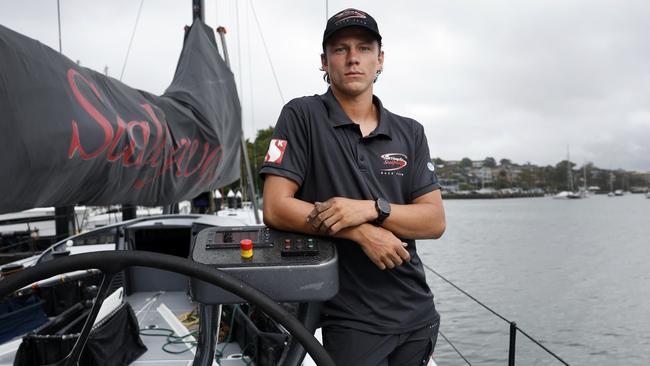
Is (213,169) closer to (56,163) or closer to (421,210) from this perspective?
(56,163)

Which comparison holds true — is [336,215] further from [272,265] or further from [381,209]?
[272,265]

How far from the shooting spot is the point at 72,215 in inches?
499

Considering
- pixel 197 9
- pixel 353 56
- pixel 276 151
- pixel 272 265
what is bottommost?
pixel 272 265

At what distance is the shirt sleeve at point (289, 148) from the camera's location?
1.75 m

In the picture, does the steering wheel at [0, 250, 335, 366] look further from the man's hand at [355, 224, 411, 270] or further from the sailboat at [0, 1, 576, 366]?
the man's hand at [355, 224, 411, 270]

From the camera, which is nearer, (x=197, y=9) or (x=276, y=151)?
(x=276, y=151)

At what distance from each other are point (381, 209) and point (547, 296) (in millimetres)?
21641

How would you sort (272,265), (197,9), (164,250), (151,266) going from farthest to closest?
1. (164,250)
2. (197,9)
3. (272,265)
4. (151,266)

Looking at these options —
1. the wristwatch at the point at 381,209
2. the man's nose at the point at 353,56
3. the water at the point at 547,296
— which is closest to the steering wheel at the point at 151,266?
the wristwatch at the point at 381,209

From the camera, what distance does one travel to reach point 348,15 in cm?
179

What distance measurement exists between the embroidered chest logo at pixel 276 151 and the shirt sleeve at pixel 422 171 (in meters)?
0.47

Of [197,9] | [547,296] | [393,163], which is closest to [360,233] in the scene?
[393,163]

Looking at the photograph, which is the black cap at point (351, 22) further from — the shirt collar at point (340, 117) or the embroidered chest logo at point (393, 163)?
the embroidered chest logo at point (393, 163)

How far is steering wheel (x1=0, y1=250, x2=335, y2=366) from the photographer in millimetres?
1038
